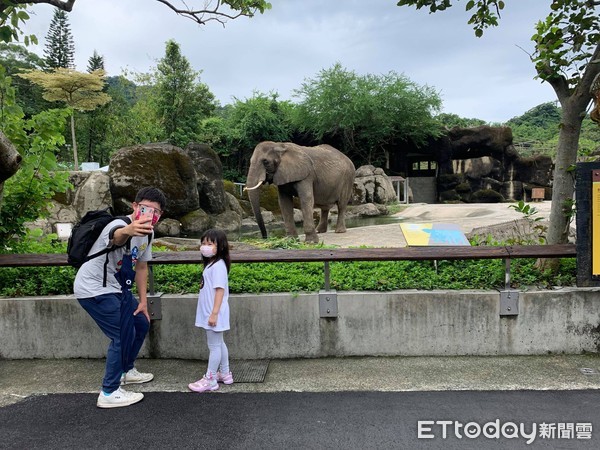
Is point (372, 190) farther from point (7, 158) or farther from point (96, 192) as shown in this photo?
point (7, 158)

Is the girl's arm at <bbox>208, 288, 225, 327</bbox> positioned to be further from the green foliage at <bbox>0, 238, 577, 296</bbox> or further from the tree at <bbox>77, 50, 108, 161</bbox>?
the tree at <bbox>77, 50, 108, 161</bbox>

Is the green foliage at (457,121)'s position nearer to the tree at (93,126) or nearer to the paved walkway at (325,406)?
the tree at (93,126)

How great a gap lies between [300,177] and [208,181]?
812 centimetres

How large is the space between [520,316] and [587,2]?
11.0 feet

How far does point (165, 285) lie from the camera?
15.6ft

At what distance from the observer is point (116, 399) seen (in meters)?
3.42

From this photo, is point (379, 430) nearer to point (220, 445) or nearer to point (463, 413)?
point (463, 413)

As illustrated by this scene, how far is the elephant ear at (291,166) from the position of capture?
905cm

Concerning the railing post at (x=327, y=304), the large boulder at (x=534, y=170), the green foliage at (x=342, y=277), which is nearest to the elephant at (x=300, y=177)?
the green foliage at (x=342, y=277)

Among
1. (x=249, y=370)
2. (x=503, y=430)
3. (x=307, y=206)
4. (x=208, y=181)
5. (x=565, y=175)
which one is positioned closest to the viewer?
(x=503, y=430)

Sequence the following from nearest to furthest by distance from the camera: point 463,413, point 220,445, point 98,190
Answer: point 220,445
point 463,413
point 98,190

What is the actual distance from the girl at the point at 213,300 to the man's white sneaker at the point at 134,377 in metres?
0.41

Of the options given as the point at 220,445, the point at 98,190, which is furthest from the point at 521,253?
the point at 98,190

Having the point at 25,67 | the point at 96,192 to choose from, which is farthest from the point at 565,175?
the point at 25,67
